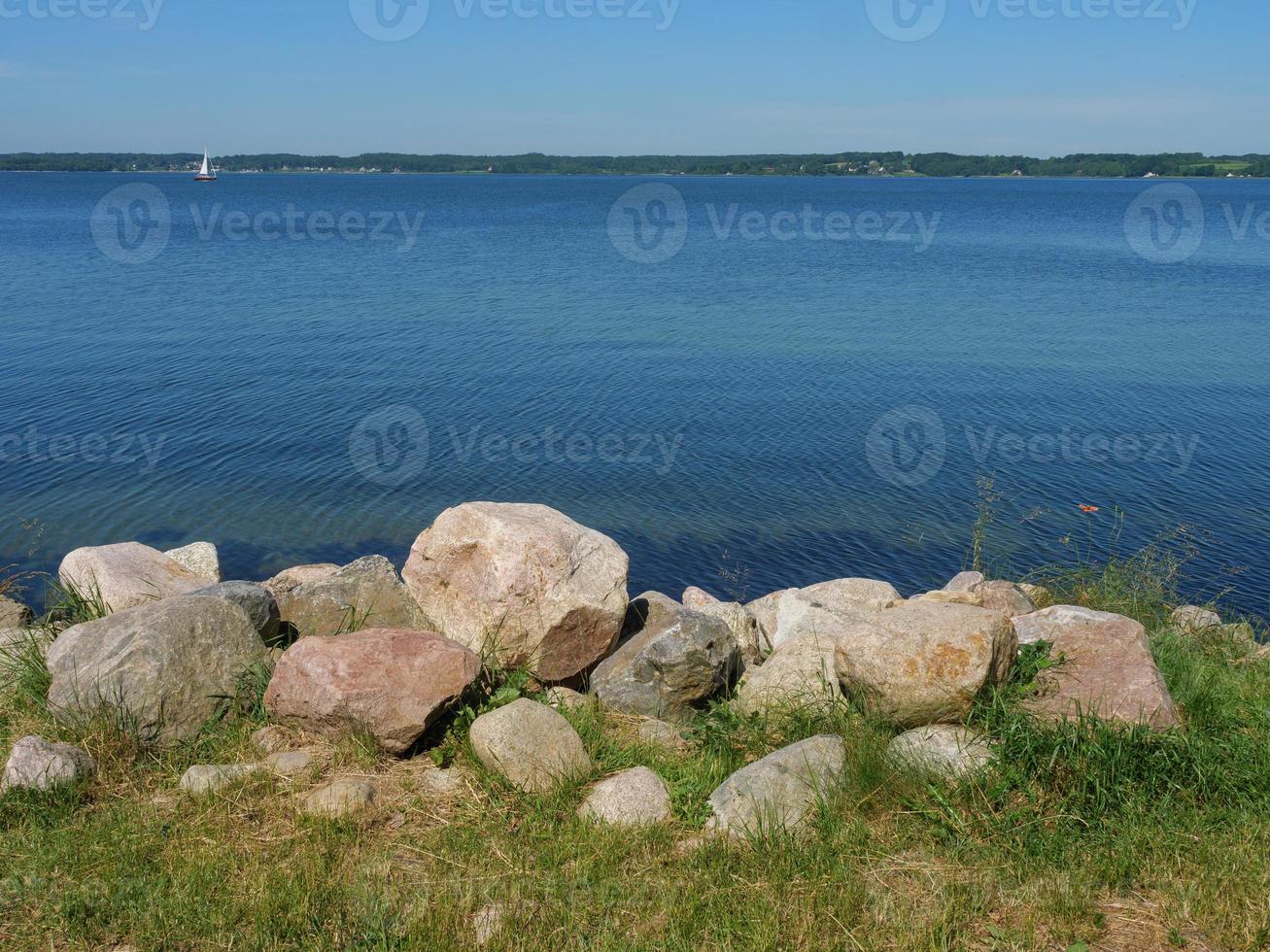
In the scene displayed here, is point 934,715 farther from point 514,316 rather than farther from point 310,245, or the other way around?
point 310,245

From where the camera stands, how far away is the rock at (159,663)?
296 inches

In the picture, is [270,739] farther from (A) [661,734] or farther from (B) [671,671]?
(B) [671,671]

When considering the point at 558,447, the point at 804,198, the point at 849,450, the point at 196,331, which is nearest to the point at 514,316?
the point at 196,331

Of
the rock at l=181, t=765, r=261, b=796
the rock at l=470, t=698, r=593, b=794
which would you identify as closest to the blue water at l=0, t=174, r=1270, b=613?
the rock at l=470, t=698, r=593, b=794

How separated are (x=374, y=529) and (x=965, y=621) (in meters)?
14.4

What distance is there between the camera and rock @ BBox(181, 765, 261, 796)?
700cm
